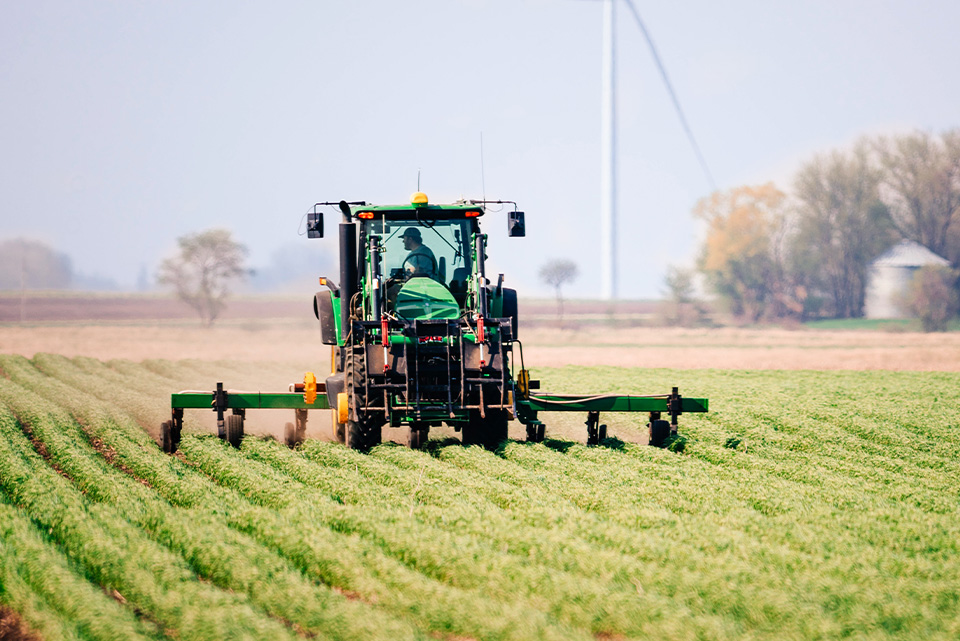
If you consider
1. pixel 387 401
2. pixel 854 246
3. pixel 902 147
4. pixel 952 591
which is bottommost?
pixel 952 591

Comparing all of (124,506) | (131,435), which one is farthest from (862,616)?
(131,435)

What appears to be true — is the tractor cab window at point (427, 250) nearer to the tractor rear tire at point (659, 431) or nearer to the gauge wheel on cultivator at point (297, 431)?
the gauge wheel on cultivator at point (297, 431)

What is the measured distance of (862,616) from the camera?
6.06m

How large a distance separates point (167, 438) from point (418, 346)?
12.2ft

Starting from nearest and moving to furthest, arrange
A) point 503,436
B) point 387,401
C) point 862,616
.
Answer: point 862,616 → point 387,401 → point 503,436

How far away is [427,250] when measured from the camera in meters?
13.2

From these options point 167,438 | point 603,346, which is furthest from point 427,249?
point 603,346

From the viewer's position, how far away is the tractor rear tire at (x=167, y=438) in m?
12.7

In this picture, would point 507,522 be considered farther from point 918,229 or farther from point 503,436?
point 918,229

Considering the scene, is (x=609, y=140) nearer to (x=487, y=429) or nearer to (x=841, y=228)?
(x=841, y=228)

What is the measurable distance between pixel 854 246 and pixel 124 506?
7287 centimetres

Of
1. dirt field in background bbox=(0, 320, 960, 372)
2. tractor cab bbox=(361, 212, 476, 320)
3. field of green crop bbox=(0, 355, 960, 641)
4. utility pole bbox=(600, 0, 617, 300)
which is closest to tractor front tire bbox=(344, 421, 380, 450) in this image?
field of green crop bbox=(0, 355, 960, 641)

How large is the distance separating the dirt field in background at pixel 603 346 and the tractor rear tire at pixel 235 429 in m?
19.7

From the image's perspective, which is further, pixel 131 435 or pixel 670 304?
pixel 670 304
